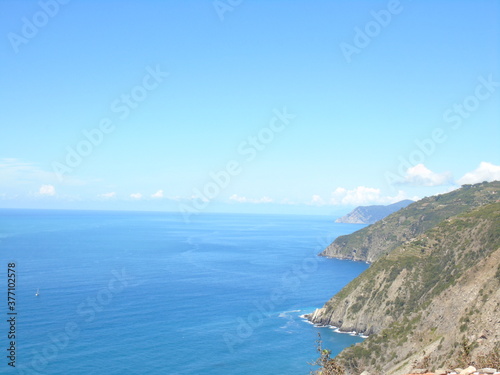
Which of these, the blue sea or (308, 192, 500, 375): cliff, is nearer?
(308, 192, 500, 375): cliff

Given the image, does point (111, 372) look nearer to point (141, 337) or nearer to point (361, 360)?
point (141, 337)

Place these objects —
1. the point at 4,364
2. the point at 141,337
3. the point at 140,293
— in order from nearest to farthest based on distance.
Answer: the point at 4,364
the point at 141,337
the point at 140,293

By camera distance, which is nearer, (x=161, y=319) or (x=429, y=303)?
(x=429, y=303)

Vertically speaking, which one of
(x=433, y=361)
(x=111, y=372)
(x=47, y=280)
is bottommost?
(x=433, y=361)

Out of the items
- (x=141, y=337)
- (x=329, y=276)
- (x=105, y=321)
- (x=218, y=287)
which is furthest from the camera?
(x=329, y=276)

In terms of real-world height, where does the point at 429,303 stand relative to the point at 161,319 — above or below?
below

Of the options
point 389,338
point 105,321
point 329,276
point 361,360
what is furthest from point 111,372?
point 329,276

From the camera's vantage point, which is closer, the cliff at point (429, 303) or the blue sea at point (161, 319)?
the cliff at point (429, 303)

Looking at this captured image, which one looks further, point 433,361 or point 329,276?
point 329,276
